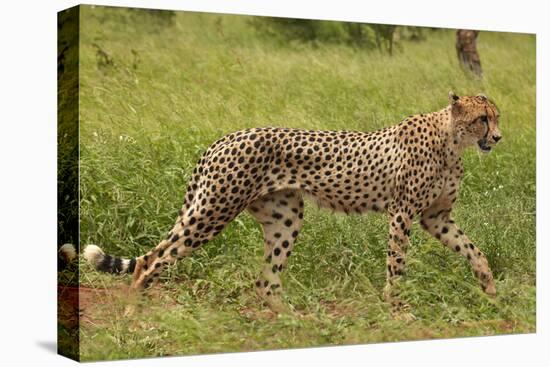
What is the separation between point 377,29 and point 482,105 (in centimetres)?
91

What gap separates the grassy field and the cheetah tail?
0.06 meters

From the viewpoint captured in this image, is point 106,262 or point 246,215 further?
point 246,215

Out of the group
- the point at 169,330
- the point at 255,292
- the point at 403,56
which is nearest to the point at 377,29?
the point at 403,56

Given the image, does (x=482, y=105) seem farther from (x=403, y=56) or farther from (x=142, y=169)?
(x=142, y=169)

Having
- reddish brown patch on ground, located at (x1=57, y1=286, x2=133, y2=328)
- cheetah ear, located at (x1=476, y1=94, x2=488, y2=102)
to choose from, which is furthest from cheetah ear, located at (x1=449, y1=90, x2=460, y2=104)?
reddish brown patch on ground, located at (x1=57, y1=286, x2=133, y2=328)

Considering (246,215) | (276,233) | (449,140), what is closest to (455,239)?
(449,140)

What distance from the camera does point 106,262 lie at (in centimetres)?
689

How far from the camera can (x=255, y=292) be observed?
7.34 m

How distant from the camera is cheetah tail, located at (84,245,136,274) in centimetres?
682

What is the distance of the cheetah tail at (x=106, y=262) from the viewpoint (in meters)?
6.82

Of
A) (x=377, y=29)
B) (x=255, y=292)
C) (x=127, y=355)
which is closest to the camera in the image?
(x=127, y=355)

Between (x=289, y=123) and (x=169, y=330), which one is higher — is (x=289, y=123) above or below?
above

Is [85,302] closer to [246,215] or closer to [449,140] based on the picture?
[246,215]

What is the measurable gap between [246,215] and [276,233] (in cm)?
24
